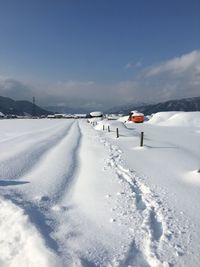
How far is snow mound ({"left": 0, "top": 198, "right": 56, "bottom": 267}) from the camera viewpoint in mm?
5172

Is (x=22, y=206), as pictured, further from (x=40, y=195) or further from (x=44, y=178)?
(x=44, y=178)

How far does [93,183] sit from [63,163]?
3966 millimetres

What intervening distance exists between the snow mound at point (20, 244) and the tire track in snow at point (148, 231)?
1.32 meters

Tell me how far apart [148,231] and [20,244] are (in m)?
2.50

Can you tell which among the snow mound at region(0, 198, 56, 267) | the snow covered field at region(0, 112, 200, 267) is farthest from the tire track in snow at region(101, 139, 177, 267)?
the snow mound at region(0, 198, 56, 267)

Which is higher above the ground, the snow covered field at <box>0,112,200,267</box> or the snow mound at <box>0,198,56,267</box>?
the snow mound at <box>0,198,56,267</box>

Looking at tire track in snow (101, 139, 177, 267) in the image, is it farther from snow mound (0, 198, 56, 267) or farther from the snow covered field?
snow mound (0, 198, 56, 267)

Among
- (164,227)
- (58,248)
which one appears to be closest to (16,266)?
(58,248)

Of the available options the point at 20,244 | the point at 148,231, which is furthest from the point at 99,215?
the point at 20,244

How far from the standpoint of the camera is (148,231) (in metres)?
6.58

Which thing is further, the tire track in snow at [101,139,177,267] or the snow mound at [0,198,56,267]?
the tire track in snow at [101,139,177,267]

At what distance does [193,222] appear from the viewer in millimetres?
7203

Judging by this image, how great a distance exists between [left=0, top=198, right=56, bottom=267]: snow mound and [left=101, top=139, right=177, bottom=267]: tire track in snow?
1.32 meters

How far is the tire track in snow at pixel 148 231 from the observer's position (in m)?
5.39
